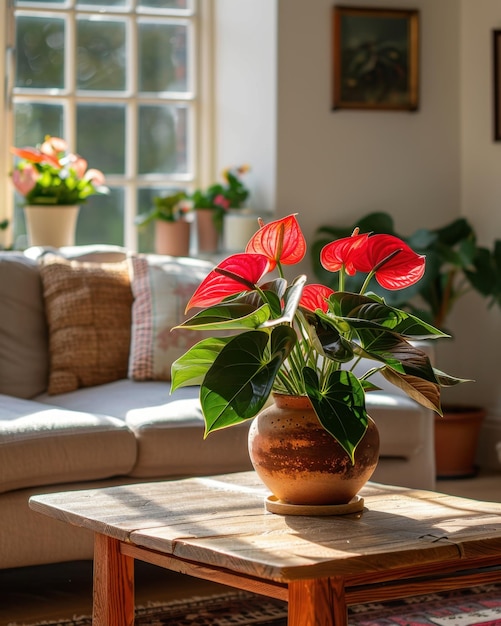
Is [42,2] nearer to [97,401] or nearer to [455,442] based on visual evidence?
[97,401]

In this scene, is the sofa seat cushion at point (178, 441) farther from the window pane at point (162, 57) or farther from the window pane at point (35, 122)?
the window pane at point (162, 57)

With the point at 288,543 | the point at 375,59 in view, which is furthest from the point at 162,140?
the point at 288,543

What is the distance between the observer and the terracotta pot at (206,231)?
4.43m

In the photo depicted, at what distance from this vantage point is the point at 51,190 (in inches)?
159

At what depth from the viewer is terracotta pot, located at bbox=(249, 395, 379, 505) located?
183cm

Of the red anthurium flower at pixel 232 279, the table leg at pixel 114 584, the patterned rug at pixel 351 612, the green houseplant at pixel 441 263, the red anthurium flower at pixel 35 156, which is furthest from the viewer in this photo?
the green houseplant at pixel 441 263

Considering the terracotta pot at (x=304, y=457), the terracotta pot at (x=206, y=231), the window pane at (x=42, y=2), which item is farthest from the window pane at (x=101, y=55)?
the terracotta pot at (x=304, y=457)

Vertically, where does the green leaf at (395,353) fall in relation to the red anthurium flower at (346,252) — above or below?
below

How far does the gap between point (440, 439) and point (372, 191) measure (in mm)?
1072

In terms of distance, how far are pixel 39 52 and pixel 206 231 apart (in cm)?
99

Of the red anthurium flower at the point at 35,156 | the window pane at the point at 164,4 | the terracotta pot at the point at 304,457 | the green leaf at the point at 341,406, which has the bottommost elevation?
the terracotta pot at the point at 304,457

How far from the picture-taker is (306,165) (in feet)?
14.5

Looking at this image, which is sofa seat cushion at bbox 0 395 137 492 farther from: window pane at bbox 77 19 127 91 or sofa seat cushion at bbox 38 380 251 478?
window pane at bbox 77 19 127 91

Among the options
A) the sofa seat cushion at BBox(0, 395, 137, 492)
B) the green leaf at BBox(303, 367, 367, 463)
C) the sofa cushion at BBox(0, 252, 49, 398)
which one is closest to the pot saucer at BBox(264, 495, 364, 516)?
the green leaf at BBox(303, 367, 367, 463)
